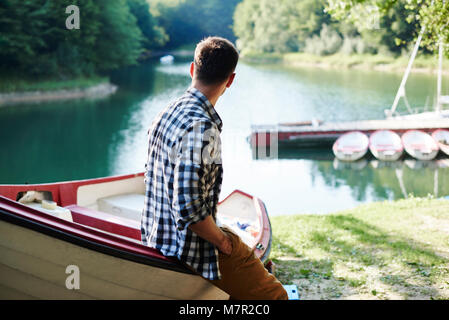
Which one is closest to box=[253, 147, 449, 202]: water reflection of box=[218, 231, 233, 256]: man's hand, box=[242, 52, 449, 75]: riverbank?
box=[218, 231, 233, 256]: man's hand

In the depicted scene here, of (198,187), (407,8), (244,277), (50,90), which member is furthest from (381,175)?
(50,90)

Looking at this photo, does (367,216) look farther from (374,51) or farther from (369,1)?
(374,51)

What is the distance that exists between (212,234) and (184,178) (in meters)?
0.34

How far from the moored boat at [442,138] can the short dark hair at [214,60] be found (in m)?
16.1

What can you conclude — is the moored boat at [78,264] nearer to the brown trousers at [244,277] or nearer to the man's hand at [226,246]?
the brown trousers at [244,277]

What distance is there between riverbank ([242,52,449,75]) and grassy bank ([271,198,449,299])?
34.0 m

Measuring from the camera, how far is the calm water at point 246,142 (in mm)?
14047

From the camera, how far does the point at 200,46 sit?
235 cm

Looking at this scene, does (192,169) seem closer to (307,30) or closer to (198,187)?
(198,187)

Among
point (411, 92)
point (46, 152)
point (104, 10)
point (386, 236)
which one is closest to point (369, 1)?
→ point (386, 236)

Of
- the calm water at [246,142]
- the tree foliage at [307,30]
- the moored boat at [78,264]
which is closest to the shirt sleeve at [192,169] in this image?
the moored boat at [78,264]

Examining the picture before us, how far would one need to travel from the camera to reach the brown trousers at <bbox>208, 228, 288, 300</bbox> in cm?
251

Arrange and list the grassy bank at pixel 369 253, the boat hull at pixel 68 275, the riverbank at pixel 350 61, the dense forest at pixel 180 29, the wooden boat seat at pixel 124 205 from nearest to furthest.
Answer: the boat hull at pixel 68 275, the grassy bank at pixel 369 253, the wooden boat seat at pixel 124 205, the dense forest at pixel 180 29, the riverbank at pixel 350 61

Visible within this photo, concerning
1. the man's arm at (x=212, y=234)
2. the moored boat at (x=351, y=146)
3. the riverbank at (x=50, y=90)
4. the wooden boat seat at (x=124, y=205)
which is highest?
the riverbank at (x=50, y=90)
